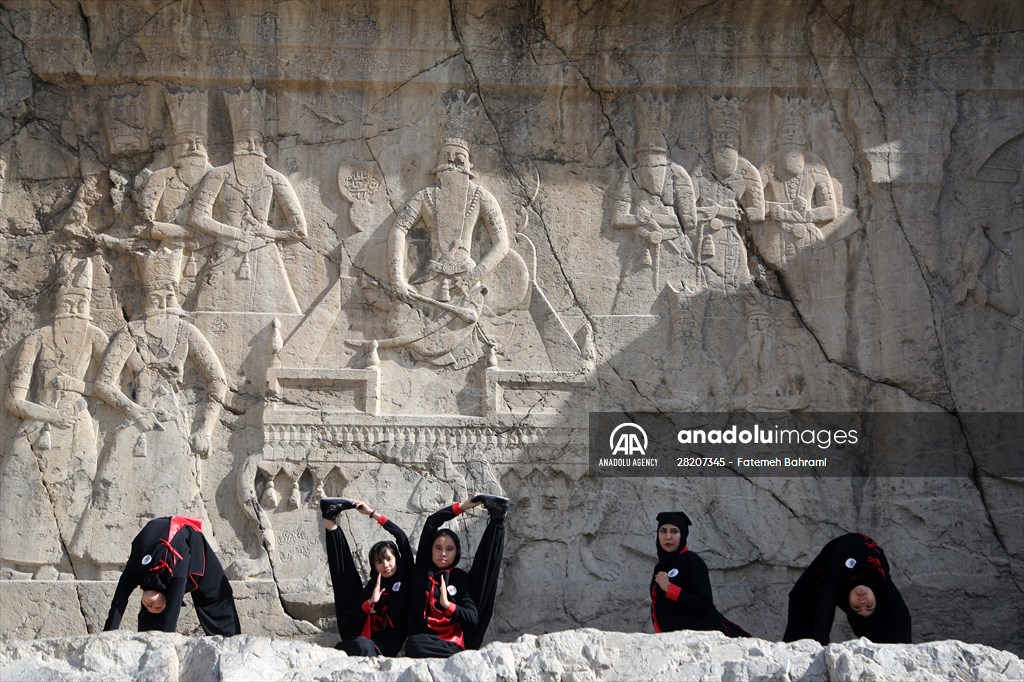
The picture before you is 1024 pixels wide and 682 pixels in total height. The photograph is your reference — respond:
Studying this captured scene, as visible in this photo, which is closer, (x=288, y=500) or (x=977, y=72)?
(x=288, y=500)

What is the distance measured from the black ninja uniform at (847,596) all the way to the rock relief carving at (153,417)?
11.4 feet

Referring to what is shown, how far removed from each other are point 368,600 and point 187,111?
134 inches

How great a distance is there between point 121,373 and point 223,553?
1266 mm

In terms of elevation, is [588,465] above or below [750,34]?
below

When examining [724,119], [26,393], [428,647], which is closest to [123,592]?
[428,647]

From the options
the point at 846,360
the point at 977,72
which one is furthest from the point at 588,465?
the point at 977,72

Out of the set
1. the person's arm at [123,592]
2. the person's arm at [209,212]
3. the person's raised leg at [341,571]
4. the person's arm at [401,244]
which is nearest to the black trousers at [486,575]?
the person's raised leg at [341,571]

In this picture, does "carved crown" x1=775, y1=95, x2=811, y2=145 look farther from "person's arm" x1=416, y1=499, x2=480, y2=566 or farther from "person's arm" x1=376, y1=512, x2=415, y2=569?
"person's arm" x1=376, y1=512, x2=415, y2=569

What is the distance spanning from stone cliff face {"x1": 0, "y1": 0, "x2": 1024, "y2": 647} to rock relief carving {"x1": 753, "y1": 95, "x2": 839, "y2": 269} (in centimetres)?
2

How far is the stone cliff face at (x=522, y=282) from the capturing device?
7.94 metres

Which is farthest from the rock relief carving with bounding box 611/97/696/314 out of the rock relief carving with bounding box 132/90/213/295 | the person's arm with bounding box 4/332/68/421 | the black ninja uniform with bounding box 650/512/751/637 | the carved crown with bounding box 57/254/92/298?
the person's arm with bounding box 4/332/68/421

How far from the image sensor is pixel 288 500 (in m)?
7.91

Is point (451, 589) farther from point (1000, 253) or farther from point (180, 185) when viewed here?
point (1000, 253)

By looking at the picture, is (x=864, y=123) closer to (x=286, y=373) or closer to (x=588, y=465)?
(x=588, y=465)
